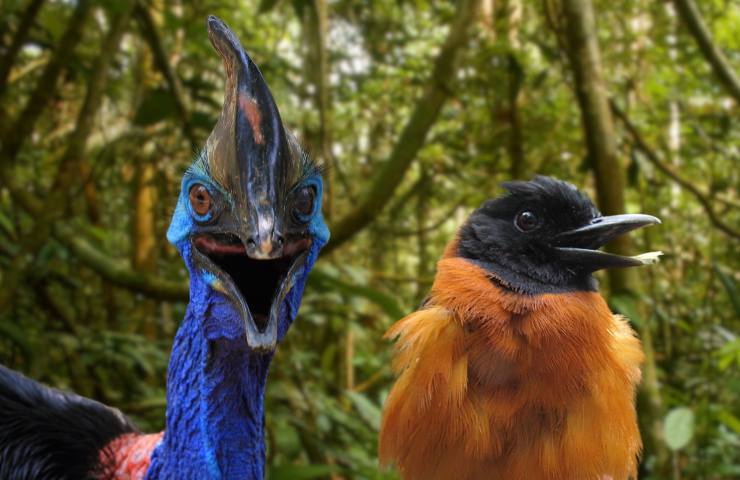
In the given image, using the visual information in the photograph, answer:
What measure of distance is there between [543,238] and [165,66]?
221 centimetres

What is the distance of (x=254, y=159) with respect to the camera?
3.33ft

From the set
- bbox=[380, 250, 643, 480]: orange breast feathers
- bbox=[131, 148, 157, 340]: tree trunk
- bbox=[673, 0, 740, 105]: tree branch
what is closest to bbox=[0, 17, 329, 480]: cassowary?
bbox=[380, 250, 643, 480]: orange breast feathers

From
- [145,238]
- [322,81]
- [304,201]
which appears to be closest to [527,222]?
[304,201]

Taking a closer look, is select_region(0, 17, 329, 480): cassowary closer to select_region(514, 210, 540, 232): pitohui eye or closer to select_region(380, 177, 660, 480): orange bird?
select_region(380, 177, 660, 480): orange bird

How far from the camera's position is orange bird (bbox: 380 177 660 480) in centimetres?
166

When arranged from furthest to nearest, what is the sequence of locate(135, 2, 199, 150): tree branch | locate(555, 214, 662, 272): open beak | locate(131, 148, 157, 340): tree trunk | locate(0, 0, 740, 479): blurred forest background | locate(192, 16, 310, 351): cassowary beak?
locate(131, 148, 157, 340): tree trunk → locate(135, 2, 199, 150): tree branch → locate(0, 0, 740, 479): blurred forest background → locate(555, 214, 662, 272): open beak → locate(192, 16, 310, 351): cassowary beak

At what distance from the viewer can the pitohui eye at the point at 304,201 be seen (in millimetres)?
1089

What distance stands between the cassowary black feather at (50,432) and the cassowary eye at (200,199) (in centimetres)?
67

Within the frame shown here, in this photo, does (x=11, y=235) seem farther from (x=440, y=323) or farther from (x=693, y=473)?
(x=693, y=473)

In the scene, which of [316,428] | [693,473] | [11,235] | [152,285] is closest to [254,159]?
[152,285]

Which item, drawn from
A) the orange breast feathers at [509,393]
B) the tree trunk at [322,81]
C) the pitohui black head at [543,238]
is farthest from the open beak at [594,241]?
the tree trunk at [322,81]

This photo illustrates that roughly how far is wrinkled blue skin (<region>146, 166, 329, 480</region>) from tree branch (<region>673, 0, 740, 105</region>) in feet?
8.73

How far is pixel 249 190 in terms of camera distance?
3.29 feet

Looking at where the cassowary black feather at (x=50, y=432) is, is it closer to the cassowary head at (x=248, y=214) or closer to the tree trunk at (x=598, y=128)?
the cassowary head at (x=248, y=214)
